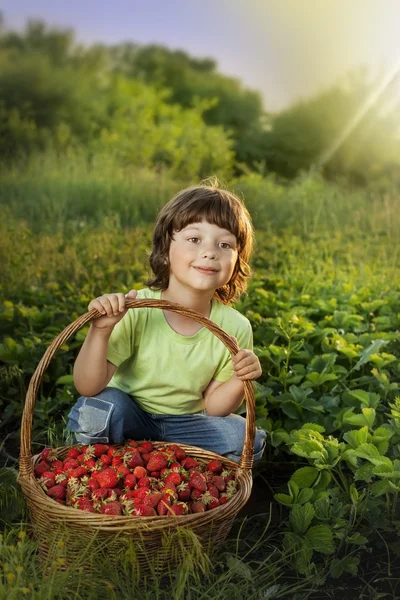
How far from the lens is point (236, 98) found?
489 inches

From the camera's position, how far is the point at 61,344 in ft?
6.94

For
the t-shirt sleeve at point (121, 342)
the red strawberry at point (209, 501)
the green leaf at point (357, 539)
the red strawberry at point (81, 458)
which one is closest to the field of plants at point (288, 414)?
the green leaf at point (357, 539)

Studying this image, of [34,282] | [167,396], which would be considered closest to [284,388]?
[167,396]

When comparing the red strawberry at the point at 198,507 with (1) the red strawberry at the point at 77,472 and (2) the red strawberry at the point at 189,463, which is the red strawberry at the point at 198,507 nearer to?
(2) the red strawberry at the point at 189,463

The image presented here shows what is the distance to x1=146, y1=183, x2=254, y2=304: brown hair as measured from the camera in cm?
243

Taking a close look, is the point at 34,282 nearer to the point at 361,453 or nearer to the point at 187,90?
the point at 361,453

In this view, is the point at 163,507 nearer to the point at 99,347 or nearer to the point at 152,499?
the point at 152,499

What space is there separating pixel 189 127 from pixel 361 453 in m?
9.06

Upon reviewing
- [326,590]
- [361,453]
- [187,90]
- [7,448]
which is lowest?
[7,448]

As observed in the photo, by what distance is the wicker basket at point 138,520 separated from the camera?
192 cm

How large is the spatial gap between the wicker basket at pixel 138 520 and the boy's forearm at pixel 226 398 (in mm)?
211

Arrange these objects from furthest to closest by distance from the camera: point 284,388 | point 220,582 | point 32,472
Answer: point 284,388, point 32,472, point 220,582

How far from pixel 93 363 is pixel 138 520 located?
0.58m

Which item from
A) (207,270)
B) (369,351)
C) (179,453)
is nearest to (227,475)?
(179,453)
